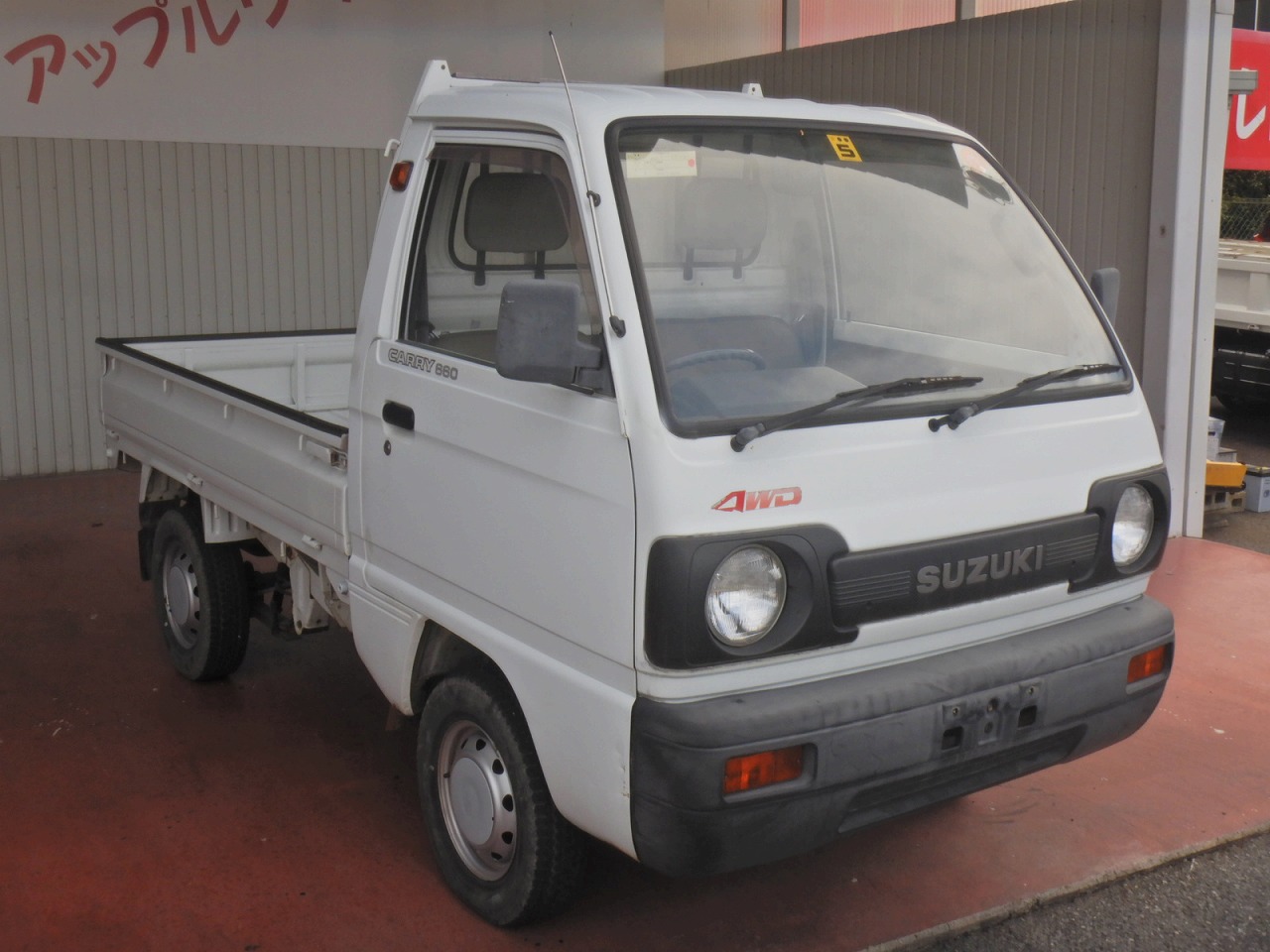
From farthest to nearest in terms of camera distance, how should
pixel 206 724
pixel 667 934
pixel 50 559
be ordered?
pixel 50 559, pixel 206 724, pixel 667 934

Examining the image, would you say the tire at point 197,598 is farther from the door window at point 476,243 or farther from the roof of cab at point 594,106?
the roof of cab at point 594,106

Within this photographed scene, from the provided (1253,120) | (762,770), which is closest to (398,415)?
(762,770)

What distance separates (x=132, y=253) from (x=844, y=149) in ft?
22.6

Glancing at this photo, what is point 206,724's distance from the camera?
5.05m

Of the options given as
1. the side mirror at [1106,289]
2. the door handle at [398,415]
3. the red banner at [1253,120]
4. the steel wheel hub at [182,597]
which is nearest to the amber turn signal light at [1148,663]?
the side mirror at [1106,289]

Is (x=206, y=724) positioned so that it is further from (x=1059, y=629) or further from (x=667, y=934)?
(x=1059, y=629)

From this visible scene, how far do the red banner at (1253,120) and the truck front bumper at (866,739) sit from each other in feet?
29.6

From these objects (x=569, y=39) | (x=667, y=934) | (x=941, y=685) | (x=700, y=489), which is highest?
(x=569, y=39)

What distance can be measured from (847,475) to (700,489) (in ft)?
1.25

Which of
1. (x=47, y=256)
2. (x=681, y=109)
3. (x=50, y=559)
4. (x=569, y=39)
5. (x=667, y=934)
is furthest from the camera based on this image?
(x=569, y=39)

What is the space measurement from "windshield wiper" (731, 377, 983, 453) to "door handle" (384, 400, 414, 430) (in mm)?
1122

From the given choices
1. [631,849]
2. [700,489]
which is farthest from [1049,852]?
[700,489]

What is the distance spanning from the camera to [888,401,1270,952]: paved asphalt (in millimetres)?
3607

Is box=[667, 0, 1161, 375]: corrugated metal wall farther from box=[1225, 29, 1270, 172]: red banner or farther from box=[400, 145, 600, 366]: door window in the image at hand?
box=[400, 145, 600, 366]: door window
